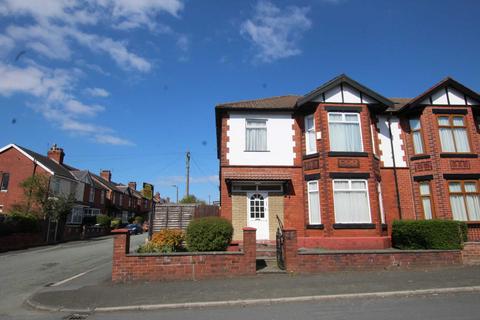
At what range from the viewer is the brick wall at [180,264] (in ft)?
30.9

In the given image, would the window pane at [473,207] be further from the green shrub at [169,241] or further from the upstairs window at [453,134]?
the green shrub at [169,241]

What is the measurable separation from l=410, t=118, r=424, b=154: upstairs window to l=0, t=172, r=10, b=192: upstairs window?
122 feet

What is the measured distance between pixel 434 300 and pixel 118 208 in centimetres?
5211

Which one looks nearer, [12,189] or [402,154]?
[402,154]

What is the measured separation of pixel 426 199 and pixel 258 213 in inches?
313

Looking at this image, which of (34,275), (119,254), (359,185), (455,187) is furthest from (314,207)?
(34,275)

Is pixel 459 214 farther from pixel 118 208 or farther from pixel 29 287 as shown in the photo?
pixel 118 208

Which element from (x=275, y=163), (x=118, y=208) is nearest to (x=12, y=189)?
(x=118, y=208)

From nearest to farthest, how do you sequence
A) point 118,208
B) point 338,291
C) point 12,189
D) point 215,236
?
point 338,291, point 215,236, point 12,189, point 118,208

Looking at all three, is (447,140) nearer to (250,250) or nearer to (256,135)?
(256,135)

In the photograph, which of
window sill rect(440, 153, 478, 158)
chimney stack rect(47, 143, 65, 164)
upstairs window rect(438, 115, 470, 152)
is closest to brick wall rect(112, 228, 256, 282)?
window sill rect(440, 153, 478, 158)

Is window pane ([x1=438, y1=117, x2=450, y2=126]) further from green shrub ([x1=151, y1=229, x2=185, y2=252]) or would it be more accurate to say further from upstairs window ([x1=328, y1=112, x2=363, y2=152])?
green shrub ([x1=151, y1=229, x2=185, y2=252])

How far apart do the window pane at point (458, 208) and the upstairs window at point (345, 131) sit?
4.74 meters

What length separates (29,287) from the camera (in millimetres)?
9523
